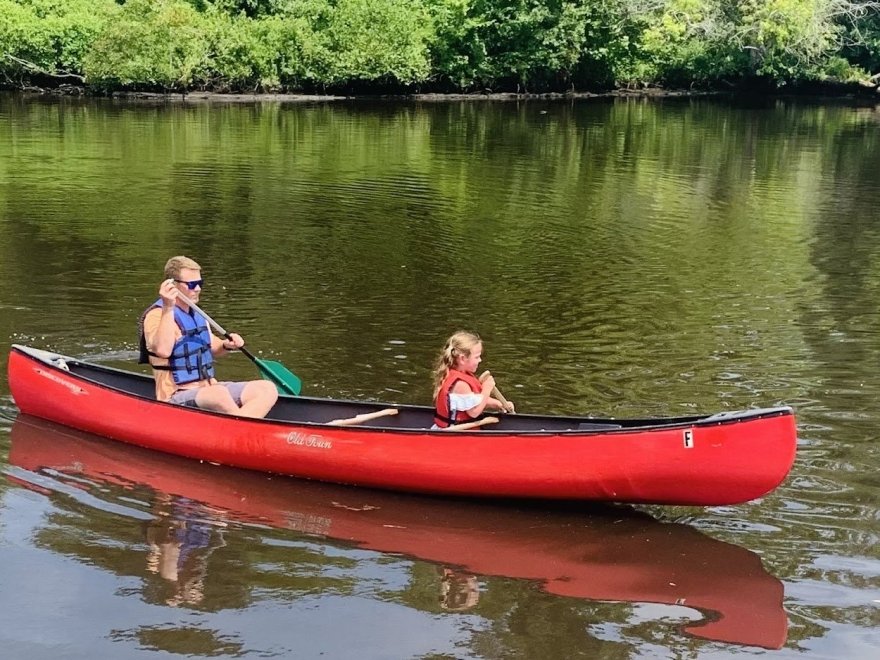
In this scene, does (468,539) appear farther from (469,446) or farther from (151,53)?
(151,53)

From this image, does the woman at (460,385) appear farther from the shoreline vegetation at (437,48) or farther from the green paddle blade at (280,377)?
the shoreline vegetation at (437,48)

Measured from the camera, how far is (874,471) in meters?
8.09

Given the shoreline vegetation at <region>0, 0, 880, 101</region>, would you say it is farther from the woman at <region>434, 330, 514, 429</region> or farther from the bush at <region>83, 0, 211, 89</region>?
the woman at <region>434, 330, 514, 429</region>

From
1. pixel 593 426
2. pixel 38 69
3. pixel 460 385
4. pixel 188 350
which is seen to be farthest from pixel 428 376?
pixel 38 69

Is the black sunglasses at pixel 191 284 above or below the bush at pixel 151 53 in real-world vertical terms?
below

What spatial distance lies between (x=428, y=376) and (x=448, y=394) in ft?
9.39

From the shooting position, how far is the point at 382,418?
8.28 meters

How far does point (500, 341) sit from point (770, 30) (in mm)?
40612

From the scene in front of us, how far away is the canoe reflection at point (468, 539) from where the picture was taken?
6344 millimetres

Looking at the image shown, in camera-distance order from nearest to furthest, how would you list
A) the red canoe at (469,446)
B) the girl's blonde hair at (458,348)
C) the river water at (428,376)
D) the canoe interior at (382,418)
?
1. the river water at (428,376)
2. the red canoe at (469,446)
3. the canoe interior at (382,418)
4. the girl's blonde hair at (458,348)

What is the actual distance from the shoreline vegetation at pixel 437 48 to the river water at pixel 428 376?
71.3 feet

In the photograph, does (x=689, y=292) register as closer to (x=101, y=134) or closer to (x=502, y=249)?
(x=502, y=249)

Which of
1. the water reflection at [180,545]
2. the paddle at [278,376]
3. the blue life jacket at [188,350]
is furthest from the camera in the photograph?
the paddle at [278,376]

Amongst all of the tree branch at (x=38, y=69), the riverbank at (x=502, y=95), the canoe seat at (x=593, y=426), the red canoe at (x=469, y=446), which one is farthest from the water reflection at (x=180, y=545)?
the tree branch at (x=38, y=69)
